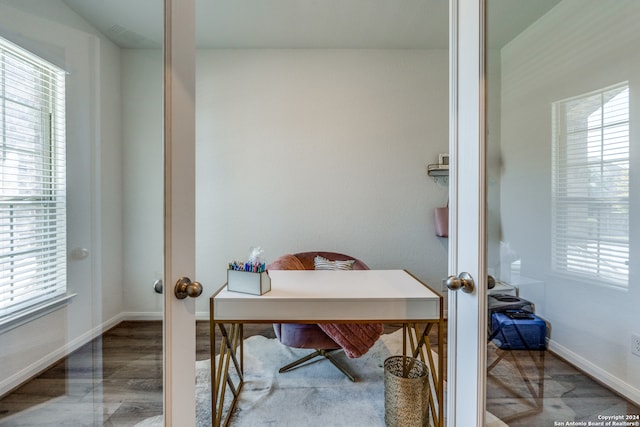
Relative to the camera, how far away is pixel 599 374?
886mm

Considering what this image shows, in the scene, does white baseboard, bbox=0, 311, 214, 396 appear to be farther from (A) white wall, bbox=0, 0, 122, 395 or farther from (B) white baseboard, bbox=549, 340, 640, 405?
(B) white baseboard, bbox=549, 340, 640, 405

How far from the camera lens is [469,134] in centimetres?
92

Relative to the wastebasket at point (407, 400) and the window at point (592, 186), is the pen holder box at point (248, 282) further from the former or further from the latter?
the window at point (592, 186)

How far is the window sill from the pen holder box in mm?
709

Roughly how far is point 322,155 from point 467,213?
206cm

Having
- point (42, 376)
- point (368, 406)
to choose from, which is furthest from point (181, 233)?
point (368, 406)

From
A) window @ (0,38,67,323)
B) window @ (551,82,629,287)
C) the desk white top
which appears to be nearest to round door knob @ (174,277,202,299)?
window @ (0,38,67,323)

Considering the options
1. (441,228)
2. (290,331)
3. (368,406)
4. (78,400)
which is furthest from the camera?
(441,228)

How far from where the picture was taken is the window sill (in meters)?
0.71

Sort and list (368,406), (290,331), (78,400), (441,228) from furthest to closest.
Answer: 1. (441,228)
2. (290,331)
3. (368,406)
4. (78,400)

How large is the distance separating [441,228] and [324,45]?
2259 millimetres

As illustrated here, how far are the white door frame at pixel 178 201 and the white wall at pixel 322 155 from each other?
1.90 meters

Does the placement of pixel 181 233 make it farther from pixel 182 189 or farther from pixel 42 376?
pixel 42 376

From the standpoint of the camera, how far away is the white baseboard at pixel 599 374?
84 cm
